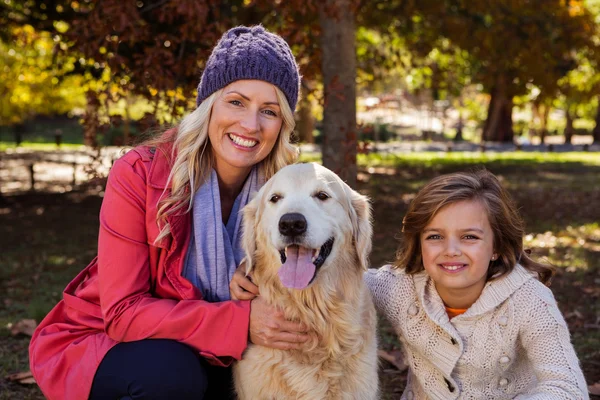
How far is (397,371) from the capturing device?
443cm

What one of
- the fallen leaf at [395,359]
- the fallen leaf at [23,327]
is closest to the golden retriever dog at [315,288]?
the fallen leaf at [395,359]

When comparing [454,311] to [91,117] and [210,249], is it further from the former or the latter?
[91,117]

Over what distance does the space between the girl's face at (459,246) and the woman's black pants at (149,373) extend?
116cm

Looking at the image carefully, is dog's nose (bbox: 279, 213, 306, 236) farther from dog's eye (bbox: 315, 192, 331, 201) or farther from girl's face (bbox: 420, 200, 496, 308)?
girl's face (bbox: 420, 200, 496, 308)

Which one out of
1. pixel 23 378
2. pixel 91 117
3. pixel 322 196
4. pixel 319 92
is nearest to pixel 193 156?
pixel 322 196

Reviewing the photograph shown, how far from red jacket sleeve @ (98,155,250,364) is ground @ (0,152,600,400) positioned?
1.46 m

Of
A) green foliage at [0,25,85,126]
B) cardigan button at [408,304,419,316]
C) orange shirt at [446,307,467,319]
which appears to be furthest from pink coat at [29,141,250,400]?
green foliage at [0,25,85,126]

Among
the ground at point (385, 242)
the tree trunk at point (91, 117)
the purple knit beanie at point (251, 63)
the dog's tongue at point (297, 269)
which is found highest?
the purple knit beanie at point (251, 63)

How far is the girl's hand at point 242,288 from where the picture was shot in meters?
3.04

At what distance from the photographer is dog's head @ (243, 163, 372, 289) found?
2766 millimetres

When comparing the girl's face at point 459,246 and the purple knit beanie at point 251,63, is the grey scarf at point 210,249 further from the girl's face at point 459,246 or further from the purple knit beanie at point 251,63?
the girl's face at point 459,246

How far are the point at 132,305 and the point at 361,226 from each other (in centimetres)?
109

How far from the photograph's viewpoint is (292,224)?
271 centimetres

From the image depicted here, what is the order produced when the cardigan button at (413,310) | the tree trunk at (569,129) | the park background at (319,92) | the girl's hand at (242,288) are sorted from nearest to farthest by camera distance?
the girl's hand at (242,288) → the cardigan button at (413,310) → the park background at (319,92) → the tree trunk at (569,129)
